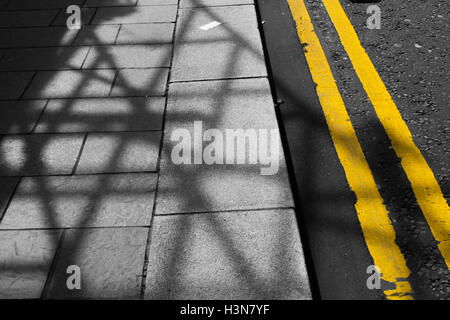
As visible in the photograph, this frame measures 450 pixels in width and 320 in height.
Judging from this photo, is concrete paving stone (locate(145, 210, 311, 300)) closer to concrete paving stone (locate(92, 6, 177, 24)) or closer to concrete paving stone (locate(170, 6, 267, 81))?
concrete paving stone (locate(170, 6, 267, 81))

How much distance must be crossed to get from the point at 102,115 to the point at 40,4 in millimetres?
2957

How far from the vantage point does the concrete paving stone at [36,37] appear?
16.5 feet

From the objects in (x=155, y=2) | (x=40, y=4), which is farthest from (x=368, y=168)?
(x=40, y=4)

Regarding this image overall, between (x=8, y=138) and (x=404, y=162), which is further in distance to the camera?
(x=8, y=138)

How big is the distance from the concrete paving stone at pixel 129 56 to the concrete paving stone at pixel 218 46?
152 mm

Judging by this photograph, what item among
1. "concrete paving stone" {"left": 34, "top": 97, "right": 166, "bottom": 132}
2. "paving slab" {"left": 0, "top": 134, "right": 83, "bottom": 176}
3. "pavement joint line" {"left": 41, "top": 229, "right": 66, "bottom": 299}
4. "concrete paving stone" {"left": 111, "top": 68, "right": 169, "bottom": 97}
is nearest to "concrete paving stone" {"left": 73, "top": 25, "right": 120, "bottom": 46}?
"concrete paving stone" {"left": 111, "top": 68, "right": 169, "bottom": 97}

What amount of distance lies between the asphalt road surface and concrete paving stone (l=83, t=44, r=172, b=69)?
1187mm

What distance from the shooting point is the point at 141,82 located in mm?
4324

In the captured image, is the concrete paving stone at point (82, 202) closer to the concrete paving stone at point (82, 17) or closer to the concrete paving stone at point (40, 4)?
the concrete paving stone at point (82, 17)

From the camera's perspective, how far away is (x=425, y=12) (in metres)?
5.14

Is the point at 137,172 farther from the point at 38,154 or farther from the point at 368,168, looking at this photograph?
→ the point at 368,168
